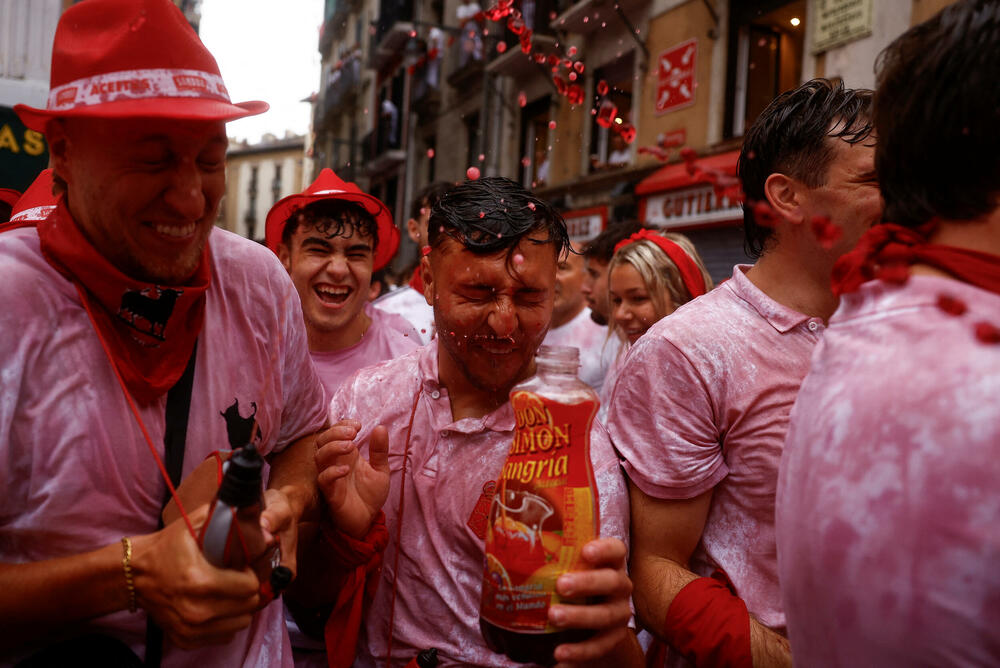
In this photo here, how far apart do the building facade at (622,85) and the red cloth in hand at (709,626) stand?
3.02 m

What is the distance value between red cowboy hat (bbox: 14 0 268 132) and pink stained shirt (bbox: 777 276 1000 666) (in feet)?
3.86

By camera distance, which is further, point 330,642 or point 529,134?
point 529,134

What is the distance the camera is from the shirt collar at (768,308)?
198cm

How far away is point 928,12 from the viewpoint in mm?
7199

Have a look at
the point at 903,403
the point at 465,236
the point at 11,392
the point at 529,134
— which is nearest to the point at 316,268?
the point at 465,236

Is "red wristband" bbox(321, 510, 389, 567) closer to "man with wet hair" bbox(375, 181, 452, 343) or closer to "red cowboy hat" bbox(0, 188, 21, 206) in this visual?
"man with wet hair" bbox(375, 181, 452, 343)

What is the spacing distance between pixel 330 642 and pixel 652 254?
8.38 ft

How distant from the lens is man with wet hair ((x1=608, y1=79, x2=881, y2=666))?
188 centimetres

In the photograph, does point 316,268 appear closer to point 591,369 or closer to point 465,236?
point 465,236

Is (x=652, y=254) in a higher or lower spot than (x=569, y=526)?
higher

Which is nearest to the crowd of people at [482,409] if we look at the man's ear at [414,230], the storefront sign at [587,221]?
the man's ear at [414,230]

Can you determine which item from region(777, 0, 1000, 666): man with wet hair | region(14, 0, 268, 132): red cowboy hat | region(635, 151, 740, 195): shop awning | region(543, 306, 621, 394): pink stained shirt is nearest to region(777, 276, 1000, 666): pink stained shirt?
region(777, 0, 1000, 666): man with wet hair

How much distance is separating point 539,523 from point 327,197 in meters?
2.38

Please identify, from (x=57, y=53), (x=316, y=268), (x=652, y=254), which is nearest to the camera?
(x=57, y=53)
